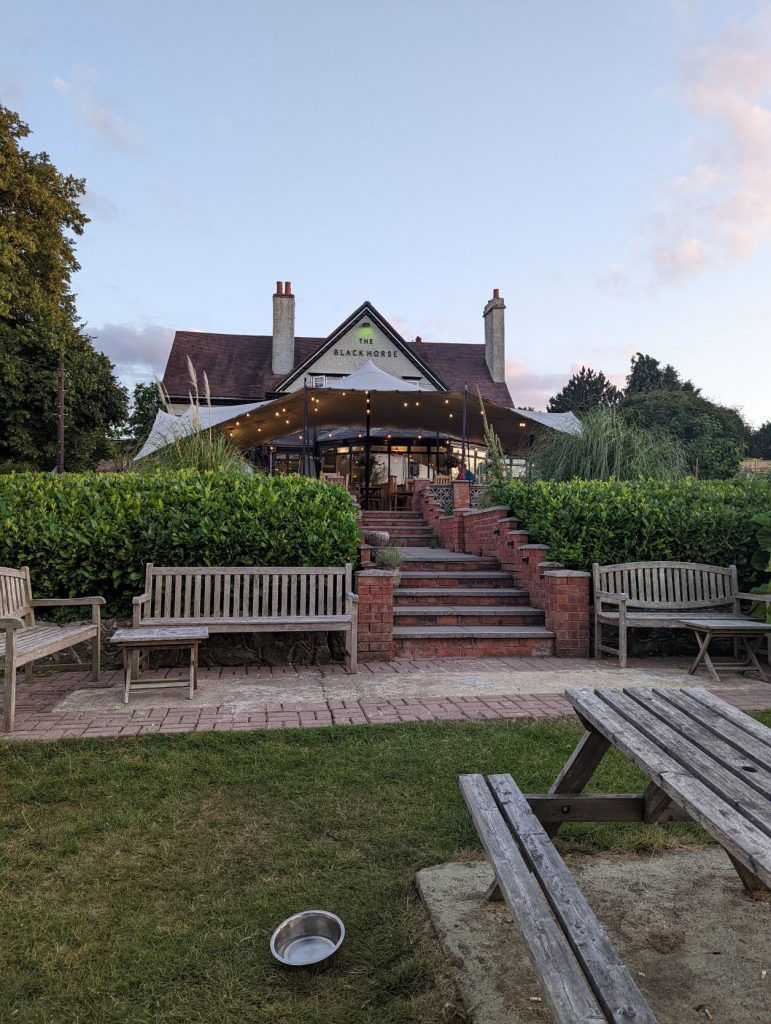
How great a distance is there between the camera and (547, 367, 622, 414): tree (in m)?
56.0

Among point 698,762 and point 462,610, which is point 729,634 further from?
point 698,762

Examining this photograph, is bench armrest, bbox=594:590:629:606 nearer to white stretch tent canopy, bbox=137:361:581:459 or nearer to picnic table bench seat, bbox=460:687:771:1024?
picnic table bench seat, bbox=460:687:771:1024

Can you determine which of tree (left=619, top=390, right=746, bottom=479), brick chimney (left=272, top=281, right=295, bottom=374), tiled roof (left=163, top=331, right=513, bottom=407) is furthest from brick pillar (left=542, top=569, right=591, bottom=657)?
tree (left=619, top=390, right=746, bottom=479)

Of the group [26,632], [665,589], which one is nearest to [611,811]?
[26,632]

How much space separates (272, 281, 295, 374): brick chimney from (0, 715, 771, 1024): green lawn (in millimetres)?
24008

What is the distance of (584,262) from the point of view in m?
15.4

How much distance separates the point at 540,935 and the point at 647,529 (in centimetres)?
630

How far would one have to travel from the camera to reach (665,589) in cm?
664

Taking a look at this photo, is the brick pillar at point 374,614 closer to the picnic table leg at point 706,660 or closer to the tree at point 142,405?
the picnic table leg at point 706,660

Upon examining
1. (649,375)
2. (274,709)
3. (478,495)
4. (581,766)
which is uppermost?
(649,375)

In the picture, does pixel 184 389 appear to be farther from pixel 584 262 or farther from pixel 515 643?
pixel 515 643

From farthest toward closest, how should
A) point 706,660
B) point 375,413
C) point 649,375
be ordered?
point 649,375
point 375,413
point 706,660

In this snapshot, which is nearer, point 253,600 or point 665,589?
point 253,600

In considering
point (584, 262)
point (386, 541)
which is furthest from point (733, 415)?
point (386, 541)
